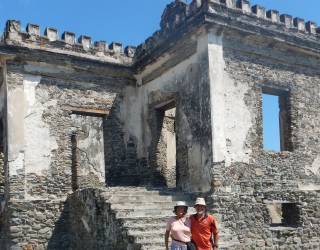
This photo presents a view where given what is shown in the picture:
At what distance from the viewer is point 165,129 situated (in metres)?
13.4

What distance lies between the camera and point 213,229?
22.2 ft

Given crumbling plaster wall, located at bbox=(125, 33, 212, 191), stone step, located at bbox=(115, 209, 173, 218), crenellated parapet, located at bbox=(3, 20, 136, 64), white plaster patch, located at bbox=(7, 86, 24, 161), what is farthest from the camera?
crenellated parapet, located at bbox=(3, 20, 136, 64)

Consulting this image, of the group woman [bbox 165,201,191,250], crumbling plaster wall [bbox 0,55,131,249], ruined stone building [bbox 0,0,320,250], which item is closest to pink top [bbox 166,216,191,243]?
woman [bbox 165,201,191,250]

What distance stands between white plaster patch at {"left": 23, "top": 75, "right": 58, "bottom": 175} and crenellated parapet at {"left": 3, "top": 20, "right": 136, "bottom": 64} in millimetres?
903

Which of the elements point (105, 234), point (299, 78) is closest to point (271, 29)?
point (299, 78)

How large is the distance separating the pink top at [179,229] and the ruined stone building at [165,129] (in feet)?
7.84

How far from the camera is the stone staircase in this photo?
825cm

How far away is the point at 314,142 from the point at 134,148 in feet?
15.4

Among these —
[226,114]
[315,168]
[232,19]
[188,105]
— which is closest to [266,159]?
[226,114]

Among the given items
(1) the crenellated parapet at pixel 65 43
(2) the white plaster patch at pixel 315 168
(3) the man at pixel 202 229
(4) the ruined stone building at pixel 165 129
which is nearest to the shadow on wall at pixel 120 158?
(4) the ruined stone building at pixel 165 129

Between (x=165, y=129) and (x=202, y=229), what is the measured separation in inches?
273

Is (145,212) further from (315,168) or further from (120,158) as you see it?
(315,168)

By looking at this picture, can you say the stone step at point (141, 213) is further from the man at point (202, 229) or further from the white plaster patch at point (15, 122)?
the white plaster patch at point (15, 122)

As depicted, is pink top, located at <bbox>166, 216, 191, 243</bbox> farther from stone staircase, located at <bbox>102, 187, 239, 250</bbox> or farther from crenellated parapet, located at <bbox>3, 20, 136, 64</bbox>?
crenellated parapet, located at <bbox>3, 20, 136, 64</bbox>
